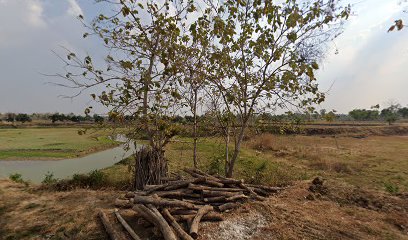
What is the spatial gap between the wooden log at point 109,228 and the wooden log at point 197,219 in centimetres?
117

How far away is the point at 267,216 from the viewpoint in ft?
17.3

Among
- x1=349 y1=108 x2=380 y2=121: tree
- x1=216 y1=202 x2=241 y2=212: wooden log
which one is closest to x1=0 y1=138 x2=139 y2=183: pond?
x1=216 y1=202 x2=241 y2=212: wooden log

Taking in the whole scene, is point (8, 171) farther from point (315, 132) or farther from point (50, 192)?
point (315, 132)

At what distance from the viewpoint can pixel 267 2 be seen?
6.41m

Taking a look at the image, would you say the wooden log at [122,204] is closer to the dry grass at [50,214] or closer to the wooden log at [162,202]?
the dry grass at [50,214]

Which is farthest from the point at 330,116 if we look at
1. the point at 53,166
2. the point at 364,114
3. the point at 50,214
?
the point at 364,114

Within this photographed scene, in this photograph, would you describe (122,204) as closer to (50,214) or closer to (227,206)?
(50,214)

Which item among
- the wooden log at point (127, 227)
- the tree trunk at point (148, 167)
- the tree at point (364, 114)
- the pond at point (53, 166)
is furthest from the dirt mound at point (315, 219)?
the tree at point (364, 114)

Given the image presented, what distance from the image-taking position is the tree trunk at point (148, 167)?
736 cm

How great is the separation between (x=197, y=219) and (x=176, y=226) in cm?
41

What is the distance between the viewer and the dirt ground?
4.79 m

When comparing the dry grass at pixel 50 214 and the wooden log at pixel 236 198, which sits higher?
the wooden log at pixel 236 198

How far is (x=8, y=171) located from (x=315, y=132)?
108 feet

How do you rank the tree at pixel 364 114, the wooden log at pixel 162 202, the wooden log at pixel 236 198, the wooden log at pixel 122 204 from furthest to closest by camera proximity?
the tree at pixel 364 114 → the wooden log at pixel 236 198 → the wooden log at pixel 122 204 → the wooden log at pixel 162 202
